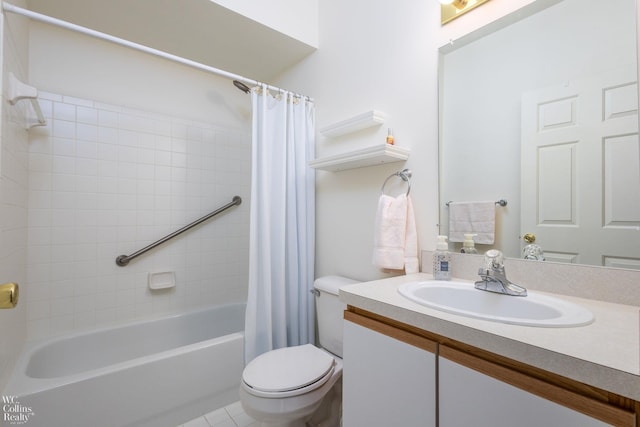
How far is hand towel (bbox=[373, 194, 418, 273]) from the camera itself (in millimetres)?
1291

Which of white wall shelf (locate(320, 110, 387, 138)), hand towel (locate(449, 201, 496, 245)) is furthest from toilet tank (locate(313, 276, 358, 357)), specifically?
white wall shelf (locate(320, 110, 387, 138))

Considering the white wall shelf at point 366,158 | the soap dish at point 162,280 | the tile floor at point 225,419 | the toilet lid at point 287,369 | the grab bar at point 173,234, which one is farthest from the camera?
the soap dish at point 162,280

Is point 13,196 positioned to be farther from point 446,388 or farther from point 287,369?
point 446,388

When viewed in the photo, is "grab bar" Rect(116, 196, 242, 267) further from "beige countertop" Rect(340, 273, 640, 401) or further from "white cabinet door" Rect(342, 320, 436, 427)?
"beige countertop" Rect(340, 273, 640, 401)

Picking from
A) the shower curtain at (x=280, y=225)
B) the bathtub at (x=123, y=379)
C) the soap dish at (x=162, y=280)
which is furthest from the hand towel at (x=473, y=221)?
the soap dish at (x=162, y=280)

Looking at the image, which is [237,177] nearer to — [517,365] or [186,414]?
[186,414]

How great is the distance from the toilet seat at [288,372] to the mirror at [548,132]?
31.1 inches

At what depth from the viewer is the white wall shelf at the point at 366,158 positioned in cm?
132

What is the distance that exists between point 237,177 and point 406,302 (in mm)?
1989

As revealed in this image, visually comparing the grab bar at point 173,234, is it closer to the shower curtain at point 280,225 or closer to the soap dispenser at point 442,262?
the shower curtain at point 280,225

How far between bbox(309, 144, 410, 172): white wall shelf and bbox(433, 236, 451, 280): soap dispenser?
45 centimetres

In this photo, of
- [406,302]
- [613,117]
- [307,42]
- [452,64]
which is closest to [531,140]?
[613,117]

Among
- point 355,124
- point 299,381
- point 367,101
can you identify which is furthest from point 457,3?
point 299,381

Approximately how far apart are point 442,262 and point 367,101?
3.24ft
